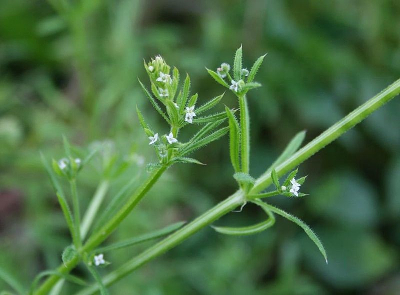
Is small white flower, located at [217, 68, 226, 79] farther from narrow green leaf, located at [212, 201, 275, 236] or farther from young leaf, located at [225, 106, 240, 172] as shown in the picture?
narrow green leaf, located at [212, 201, 275, 236]

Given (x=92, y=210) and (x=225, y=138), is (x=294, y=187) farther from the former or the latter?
(x=225, y=138)

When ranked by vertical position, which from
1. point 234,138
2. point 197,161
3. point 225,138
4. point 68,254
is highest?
point 225,138

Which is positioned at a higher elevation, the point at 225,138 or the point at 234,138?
the point at 225,138

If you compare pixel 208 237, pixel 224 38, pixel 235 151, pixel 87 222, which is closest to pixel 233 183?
pixel 208 237

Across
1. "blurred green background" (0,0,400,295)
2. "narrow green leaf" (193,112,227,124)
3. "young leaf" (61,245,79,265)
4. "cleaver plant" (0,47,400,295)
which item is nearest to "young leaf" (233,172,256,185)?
"cleaver plant" (0,47,400,295)

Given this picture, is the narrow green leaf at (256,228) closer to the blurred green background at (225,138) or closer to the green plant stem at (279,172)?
the green plant stem at (279,172)

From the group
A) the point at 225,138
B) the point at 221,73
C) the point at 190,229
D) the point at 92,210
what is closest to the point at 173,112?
the point at 221,73
